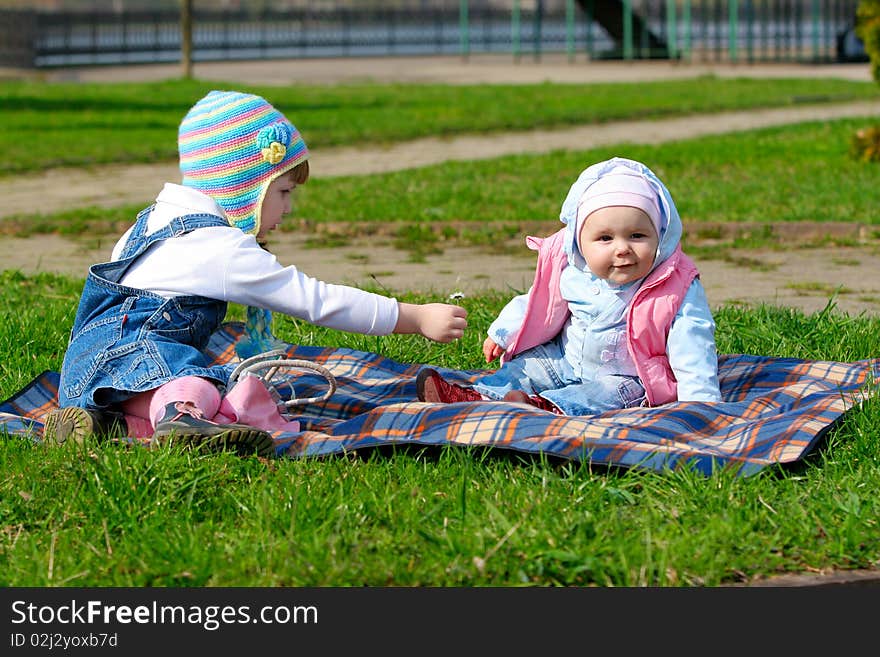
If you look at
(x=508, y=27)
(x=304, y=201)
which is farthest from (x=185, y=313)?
(x=508, y=27)

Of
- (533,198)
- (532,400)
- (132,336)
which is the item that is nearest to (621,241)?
(532,400)

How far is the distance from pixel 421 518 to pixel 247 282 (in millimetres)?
1192

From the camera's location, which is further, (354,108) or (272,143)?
(354,108)

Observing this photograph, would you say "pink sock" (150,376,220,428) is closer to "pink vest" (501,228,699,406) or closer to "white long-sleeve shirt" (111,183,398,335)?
"white long-sleeve shirt" (111,183,398,335)

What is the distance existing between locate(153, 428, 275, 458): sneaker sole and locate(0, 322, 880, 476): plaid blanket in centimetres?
15

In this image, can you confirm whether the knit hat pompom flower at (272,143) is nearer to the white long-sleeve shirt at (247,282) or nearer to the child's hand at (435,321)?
the white long-sleeve shirt at (247,282)

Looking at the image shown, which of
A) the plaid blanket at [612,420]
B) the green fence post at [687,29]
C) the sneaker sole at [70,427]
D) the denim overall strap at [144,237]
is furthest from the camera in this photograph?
the green fence post at [687,29]

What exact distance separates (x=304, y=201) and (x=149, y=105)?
36.9 ft

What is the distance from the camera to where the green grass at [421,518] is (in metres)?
3.25

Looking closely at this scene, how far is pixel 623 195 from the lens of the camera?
466 centimetres

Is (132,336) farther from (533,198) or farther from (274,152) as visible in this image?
(533,198)

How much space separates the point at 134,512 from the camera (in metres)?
3.57

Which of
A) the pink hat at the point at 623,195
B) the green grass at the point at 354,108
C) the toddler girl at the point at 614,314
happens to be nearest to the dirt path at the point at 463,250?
the green grass at the point at 354,108

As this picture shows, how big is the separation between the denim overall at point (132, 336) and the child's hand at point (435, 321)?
23.0 inches
